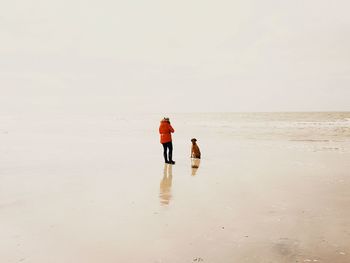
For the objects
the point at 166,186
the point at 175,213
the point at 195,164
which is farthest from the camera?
the point at 195,164

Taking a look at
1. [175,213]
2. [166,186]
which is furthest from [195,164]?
[175,213]

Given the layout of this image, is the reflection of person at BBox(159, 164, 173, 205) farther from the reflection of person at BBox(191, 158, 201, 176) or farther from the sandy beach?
the reflection of person at BBox(191, 158, 201, 176)

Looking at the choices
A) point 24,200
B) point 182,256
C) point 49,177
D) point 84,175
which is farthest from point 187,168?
point 182,256

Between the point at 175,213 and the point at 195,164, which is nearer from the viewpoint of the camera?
the point at 175,213

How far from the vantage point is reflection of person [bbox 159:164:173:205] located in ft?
24.9

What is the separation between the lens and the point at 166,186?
8.99m

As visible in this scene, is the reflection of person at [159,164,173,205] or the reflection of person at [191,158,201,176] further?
the reflection of person at [191,158,201,176]

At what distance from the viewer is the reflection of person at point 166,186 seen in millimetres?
7598

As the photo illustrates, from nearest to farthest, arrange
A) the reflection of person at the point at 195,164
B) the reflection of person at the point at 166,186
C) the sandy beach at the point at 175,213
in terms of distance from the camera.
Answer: the sandy beach at the point at 175,213, the reflection of person at the point at 166,186, the reflection of person at the point at 195,164

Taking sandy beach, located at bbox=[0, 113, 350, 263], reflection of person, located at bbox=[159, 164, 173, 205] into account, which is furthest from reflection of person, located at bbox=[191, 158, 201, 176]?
reflection of person, located at bbox=[159, 164, 173, 205]

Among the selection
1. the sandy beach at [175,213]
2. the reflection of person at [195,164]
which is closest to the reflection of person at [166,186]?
the sandy beach at [175,213]

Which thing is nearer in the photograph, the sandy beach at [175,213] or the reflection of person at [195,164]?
the sandy beach at [175,213]

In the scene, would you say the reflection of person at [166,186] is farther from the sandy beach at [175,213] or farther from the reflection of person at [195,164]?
the reflection of person at [195,164]

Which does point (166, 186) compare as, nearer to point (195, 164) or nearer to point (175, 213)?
point (175, 213)
